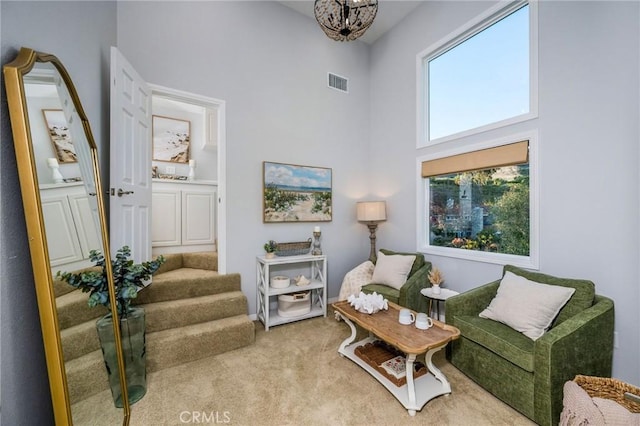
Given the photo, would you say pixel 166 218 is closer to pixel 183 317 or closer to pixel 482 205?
pixel 183 317

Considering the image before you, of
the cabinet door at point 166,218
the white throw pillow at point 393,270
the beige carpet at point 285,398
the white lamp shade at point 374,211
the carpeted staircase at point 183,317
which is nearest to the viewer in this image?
the carpeted staircase at point 183,317

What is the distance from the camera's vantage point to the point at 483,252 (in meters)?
2.69

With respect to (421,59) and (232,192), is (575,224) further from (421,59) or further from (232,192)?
(232,192)

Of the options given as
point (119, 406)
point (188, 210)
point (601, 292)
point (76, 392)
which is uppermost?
point (188, 210)

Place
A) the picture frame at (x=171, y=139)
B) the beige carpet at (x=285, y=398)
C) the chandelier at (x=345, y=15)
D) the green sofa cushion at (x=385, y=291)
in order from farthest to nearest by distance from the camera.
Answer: the picture frame at (x=171, y=139)
the green sofa cushion at (x=385, y=291)
the chandelier at (x=345, y=15)
the beige carpet at (x=285, y=398)

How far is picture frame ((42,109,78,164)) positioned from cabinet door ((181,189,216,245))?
7.81 feet

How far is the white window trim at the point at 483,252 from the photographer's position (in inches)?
88.9

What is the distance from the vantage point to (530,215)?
230cm

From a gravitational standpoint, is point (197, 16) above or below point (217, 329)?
above

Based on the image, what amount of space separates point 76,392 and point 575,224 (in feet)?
10.7

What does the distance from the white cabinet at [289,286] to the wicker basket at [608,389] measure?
7.32 feet

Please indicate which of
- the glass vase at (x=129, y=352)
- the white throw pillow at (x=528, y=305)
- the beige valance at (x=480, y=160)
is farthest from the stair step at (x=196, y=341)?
the beige valance at (x=480, y=160)

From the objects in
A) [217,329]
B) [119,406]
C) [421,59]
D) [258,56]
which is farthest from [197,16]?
[119,406]

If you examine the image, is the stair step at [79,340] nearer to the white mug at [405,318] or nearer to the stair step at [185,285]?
the stair step at [185,285]
